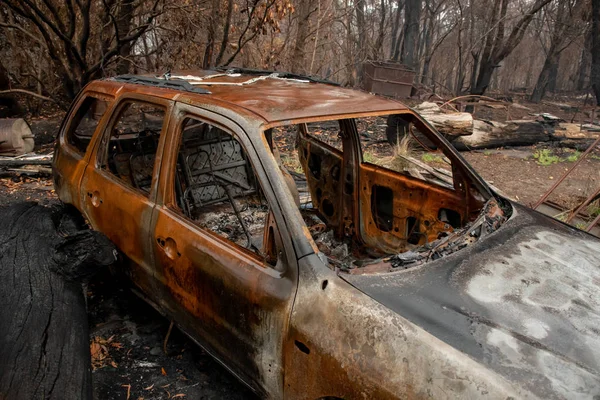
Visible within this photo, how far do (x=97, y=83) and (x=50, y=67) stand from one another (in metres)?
8.59

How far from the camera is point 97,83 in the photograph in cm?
333

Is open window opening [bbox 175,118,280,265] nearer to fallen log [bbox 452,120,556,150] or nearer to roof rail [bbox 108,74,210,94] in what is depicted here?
roof rail [bbox 108,74,210,94]

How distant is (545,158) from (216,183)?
7.41 m

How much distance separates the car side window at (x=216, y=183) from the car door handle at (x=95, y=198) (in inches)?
25.1

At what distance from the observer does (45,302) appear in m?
2.59

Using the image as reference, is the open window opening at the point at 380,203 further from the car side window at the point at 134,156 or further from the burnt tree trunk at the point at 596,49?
the burnt tree trunk at the point at 596,49

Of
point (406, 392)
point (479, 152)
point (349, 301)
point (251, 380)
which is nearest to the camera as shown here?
point (406, 392)

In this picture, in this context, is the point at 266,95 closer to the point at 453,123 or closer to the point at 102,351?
the point at 102,351

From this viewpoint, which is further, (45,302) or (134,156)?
(134,156)

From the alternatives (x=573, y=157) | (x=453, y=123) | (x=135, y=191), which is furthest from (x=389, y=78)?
(x=135, y=191)

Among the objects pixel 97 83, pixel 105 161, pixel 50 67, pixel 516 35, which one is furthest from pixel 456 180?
pixel 516 35

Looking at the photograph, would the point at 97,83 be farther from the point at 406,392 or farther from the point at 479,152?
the point at 479,152

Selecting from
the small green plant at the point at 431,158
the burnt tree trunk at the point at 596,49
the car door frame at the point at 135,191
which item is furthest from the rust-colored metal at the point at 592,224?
the burnt tree trunk at the point at 596,49

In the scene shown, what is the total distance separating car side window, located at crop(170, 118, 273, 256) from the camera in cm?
362
